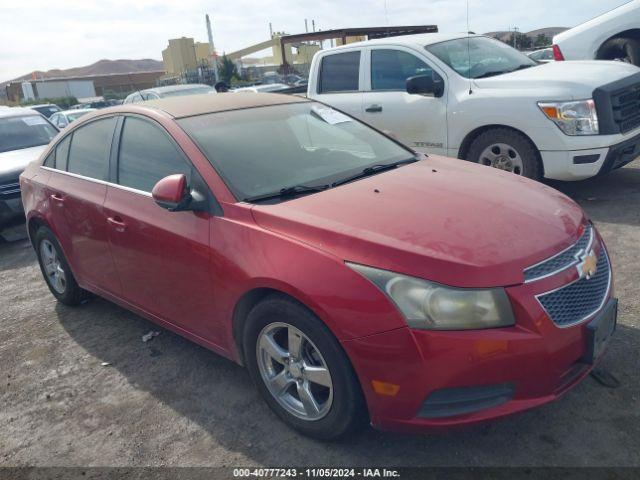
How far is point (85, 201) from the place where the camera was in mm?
3879

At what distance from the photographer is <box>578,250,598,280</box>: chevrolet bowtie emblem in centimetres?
255

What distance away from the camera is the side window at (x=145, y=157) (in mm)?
3297

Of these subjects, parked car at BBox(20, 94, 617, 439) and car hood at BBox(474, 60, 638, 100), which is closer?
parked car at BBox(20, 94, 617, 439)

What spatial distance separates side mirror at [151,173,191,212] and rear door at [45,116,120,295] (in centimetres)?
91

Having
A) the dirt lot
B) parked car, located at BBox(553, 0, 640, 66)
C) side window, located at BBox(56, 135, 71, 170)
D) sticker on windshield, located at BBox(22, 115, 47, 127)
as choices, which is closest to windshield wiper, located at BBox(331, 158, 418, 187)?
the dirt lot

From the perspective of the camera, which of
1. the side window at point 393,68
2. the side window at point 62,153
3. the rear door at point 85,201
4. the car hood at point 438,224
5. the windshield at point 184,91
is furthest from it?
the windshield at point 184,91

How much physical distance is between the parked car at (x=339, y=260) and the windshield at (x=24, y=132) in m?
5.18

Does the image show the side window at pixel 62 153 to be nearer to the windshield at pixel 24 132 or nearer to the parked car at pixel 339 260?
the parked car at pixel 339 260

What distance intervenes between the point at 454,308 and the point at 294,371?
34.2 inches

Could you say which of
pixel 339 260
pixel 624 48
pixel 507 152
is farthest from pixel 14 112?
pixel 624 48

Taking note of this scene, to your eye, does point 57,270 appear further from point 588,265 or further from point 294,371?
point 588,265

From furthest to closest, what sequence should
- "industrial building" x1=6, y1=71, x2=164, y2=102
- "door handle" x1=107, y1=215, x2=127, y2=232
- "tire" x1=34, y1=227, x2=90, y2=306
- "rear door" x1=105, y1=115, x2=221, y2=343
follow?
1. "industrial building" x1=6, y1=71, x2=164, y2=102
2. "tire" x1=34, y1=227, x2=90, y2=306
3. "door handle" x1=107, y1=215, x2=127, y2=232
4. "rear door" x1=105, y1=115, x2=221, y2=343

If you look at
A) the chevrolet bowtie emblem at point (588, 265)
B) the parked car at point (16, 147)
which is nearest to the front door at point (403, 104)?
the chevrolet bowtie emblem at point (588, 265)

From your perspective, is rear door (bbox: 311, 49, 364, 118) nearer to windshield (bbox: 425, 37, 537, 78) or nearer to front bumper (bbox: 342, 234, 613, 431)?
windshield (bbox: 425, 37, 537, 78)
